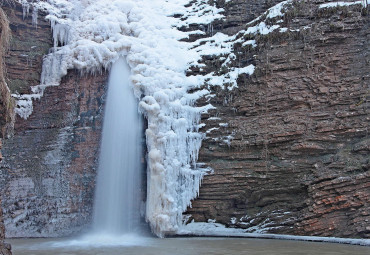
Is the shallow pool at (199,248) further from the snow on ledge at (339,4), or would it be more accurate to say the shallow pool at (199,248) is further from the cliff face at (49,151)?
the snow on ledge at (339,4)

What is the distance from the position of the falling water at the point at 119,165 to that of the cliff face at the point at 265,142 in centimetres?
43

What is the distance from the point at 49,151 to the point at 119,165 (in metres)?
2.52

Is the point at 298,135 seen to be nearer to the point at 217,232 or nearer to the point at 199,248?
the point at 217,232

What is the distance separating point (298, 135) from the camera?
36.1 feet

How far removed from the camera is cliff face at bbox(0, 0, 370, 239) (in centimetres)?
1030

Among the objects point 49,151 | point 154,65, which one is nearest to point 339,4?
point 154,65

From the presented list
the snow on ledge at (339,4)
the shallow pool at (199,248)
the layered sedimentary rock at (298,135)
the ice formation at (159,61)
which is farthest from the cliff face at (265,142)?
the shallow pool at (199,248)

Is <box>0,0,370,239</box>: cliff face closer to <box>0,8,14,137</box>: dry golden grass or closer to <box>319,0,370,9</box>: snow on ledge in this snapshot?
<box>319,0,370,9</box>: snow on ledge

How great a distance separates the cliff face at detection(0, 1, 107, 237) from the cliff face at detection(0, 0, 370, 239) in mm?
33

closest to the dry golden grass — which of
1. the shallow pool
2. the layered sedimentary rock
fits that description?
the shallow pool

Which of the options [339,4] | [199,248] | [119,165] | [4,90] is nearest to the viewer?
[4,90]

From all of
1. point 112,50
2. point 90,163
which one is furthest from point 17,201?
point 112,50

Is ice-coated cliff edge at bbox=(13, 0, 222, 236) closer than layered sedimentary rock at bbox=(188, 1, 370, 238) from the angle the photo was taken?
No

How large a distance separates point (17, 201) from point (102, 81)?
15.8 ft
